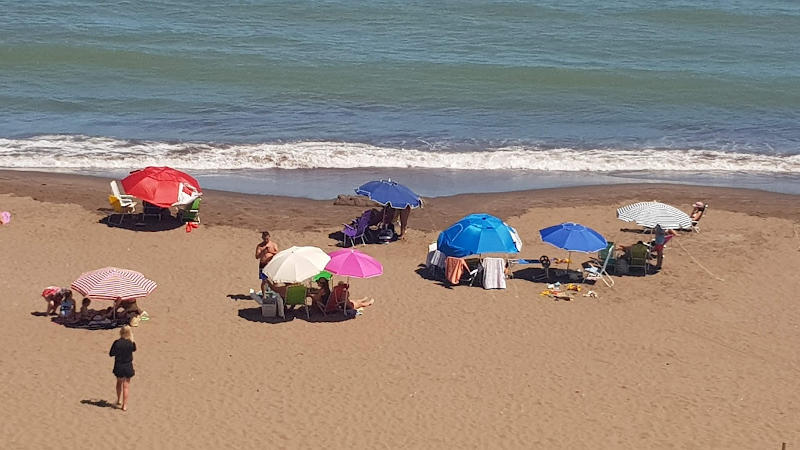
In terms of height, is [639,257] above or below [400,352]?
above

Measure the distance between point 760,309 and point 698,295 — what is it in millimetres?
1055

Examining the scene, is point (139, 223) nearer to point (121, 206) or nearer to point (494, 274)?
point (121, 206)

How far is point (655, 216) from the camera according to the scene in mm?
19203

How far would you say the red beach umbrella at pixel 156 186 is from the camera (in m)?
19.6

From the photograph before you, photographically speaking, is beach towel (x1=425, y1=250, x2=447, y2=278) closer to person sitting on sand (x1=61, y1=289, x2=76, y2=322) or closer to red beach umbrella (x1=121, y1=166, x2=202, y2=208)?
red beach umbrella (x1=121, y1=166, x2=202, y2=208)

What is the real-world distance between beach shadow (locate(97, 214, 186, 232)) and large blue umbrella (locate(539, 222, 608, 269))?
7.25 m

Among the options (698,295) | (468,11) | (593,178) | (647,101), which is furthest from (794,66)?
(698,295)

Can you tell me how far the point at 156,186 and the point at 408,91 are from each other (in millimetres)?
16307

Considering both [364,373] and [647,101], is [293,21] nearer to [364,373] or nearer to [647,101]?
[647,101]

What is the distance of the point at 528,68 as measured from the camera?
125ft

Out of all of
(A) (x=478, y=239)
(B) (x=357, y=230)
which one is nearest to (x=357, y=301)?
(A) (x=478, y=239)

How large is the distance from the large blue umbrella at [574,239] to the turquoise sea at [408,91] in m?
6.58

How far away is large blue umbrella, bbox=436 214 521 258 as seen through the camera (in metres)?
17.8

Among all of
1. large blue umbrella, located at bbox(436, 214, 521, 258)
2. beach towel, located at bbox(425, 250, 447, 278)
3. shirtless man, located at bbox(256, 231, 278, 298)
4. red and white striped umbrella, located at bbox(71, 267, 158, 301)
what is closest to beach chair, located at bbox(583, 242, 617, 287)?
large blue umbrella, located at bbox(436, 214, 521, 258)
